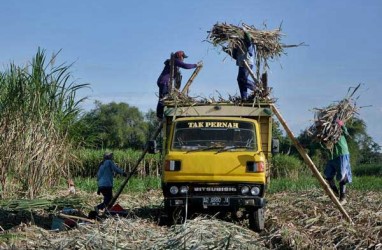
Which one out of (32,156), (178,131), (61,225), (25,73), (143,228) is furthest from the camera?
(25,73)

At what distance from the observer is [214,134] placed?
11328mm

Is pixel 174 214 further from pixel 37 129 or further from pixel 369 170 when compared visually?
pixel 369 170

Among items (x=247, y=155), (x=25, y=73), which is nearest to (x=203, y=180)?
(x=247, y=155)

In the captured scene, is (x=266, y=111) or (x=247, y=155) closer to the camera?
(x=247, y=155)

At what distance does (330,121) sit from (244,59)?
2348mm

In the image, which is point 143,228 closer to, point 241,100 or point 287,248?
point 287,248

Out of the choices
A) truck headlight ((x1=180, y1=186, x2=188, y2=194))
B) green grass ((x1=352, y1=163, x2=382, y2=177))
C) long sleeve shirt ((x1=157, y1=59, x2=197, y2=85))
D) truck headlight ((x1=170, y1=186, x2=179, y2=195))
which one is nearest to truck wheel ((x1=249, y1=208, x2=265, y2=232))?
truck headlight ((x1=180, y1=186, x2=188, y2=194))

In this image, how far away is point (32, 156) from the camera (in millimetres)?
14523

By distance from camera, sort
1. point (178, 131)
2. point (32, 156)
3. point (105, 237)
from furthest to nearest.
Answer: point (32, 156) < point (178, 131) < point (105, 237)

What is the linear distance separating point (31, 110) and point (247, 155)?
6795mm

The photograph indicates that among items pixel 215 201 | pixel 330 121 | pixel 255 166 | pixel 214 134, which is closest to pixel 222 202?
pixel 215 201

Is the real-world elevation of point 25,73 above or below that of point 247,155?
above

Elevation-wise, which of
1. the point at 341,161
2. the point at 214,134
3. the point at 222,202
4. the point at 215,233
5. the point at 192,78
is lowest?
the point at 215,233

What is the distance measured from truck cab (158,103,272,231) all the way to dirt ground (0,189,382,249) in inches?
17.3
